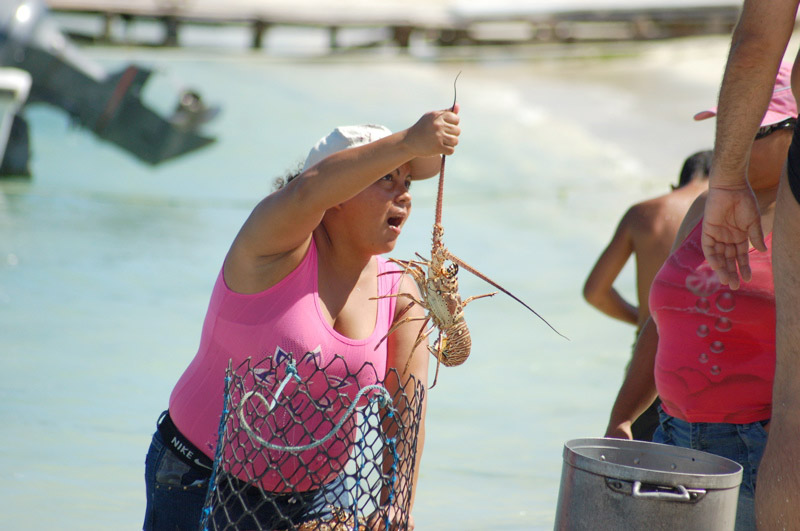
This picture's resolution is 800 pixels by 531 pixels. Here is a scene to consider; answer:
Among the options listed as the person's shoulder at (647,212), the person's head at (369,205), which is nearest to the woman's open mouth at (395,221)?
Answer: the person's head at (369,205)

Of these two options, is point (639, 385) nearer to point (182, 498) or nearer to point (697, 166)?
point (697, 166)

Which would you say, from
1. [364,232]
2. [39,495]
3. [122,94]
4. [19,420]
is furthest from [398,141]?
[122,94]

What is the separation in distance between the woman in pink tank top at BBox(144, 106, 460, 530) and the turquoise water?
177 cm

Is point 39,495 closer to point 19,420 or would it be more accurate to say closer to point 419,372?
point 19,420

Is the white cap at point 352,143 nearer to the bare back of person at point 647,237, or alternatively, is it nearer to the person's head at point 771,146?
the person's head at point 771,146

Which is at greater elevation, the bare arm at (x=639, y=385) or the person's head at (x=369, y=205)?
the person's head at (x=369, y=205)

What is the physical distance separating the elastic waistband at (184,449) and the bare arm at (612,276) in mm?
2010

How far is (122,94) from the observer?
13.4m

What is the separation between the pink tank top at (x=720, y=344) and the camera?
2.83 metres

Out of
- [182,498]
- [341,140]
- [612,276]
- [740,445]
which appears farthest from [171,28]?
[740,445]

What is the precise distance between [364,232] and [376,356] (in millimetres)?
358

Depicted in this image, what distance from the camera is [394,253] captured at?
10.4 metres

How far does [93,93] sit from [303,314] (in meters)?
11.6

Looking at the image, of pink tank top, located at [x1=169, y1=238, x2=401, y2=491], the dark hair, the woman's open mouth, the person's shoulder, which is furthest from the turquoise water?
the woman's open mouth
